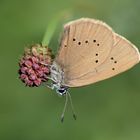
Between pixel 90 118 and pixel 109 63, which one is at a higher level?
pixel 109 63

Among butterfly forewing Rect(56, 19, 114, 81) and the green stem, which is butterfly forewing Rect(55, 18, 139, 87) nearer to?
butterfly forewing Rect(56, 19, 114, 81)

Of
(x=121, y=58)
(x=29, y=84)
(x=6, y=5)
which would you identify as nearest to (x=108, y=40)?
(x=121, y=58)

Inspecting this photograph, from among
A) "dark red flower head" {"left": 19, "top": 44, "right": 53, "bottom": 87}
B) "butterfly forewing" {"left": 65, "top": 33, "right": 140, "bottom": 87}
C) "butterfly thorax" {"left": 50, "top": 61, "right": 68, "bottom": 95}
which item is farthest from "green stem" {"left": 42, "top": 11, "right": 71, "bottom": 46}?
"butterfly forewing" {"left": 65, "top": 33, "right": 140, "bottom": 87}

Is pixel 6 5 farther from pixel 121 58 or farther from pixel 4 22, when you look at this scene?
pixel 121 58

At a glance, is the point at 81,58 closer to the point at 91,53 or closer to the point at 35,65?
the point at 91,53

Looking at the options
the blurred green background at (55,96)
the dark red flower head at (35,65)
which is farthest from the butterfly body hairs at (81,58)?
the blurred green background at (55,96)

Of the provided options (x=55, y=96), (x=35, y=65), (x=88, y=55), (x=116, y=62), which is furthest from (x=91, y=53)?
Answer: (x=55, y=96)

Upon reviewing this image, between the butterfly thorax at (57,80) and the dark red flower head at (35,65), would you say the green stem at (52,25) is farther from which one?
the butterfly thorax at (57,80)
